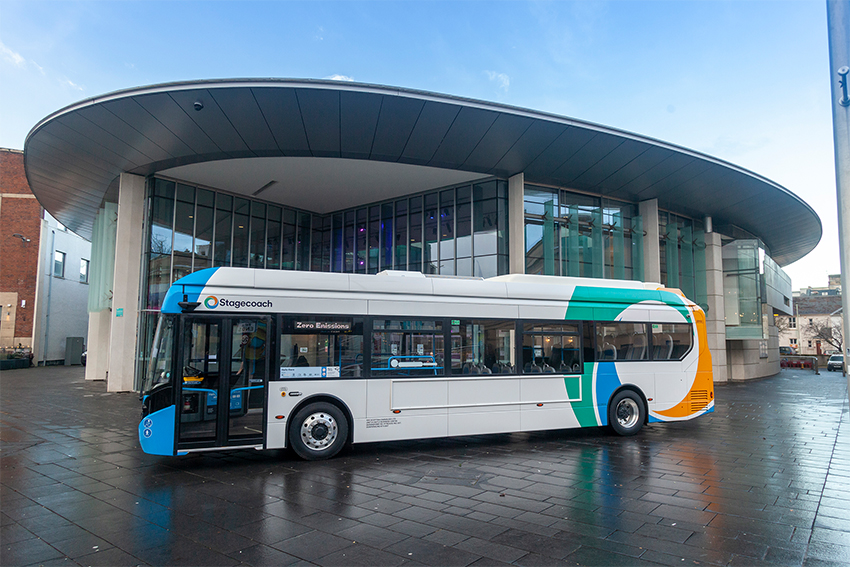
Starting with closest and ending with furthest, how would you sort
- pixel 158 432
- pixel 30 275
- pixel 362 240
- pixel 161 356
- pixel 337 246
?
pixel 158 432
pixel 161 356
pixel 362 240
pixel 337 246
pixel 30 275

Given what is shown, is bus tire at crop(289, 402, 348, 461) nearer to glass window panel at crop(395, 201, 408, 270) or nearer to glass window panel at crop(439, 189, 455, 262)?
glass window panel at crop(439, 189, 455, 262)

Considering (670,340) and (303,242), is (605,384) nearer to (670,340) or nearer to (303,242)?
(670,340)

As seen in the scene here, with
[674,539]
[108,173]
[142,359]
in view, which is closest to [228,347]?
[674,539]

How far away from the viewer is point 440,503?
6180 millimetres

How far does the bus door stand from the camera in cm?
779

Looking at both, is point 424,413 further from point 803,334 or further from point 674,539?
point 803,334

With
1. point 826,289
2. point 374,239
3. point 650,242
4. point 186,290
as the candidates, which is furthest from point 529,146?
point 826,289

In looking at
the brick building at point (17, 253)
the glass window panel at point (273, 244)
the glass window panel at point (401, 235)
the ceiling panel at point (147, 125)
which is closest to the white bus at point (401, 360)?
the ceiling panel at point (147, 125)

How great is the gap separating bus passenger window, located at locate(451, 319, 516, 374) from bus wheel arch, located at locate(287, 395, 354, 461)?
82.9 inches

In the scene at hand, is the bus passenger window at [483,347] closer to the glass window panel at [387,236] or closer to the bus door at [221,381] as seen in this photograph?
the bus door at [221,381]

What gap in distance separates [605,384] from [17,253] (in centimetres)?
4402

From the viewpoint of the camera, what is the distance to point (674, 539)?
197 inches

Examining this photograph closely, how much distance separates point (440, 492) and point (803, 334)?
4437 inches

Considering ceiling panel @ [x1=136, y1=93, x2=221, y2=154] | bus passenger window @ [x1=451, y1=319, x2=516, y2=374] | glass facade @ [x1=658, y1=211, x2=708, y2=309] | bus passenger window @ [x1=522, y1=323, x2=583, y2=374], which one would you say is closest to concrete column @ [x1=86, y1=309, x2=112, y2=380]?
ceiling panel @ [x1=136, y1=93, x2=221, y2=154]
